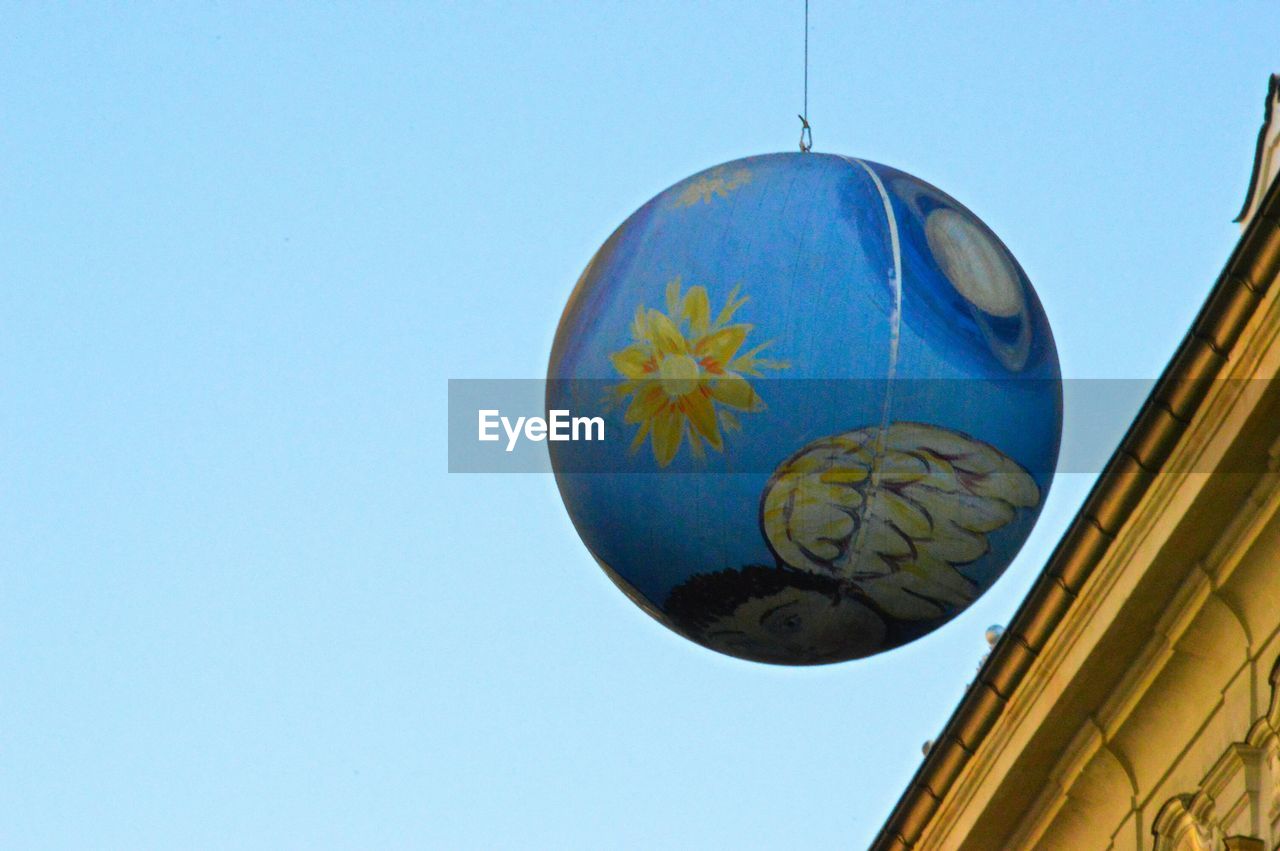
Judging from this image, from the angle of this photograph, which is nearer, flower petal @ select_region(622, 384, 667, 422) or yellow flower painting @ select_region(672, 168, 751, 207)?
flower petal @ select_region(622, 384, 667, 422)

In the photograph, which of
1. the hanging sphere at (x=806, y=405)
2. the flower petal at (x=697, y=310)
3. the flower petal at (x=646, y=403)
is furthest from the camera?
the flower petal at (x=646, y=403)

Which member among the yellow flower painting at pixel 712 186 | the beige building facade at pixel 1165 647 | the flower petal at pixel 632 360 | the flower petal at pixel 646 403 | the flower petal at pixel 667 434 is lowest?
the beige building facade at pixel 1165 647

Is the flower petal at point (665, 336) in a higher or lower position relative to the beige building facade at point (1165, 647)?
higher

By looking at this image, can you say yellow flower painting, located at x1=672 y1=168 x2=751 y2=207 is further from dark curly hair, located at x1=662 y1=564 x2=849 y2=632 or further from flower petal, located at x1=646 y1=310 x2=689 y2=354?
dark curly hair, located at x1=662 y1=564 x2=849 y2=632

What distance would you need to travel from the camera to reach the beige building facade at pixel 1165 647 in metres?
12.9

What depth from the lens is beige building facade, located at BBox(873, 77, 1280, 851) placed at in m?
12.9

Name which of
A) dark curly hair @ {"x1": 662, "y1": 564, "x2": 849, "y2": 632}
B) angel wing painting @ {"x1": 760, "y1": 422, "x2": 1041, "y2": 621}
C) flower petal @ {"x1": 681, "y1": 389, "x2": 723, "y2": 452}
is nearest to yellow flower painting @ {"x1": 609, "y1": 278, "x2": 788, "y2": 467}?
flower petal @ {"x1": 681, "y1": 389, "x2": 723, "y2": 452}

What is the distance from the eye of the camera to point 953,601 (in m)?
13.1

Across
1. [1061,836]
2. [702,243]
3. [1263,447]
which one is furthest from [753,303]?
[1061,836]

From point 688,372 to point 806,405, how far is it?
0.55m

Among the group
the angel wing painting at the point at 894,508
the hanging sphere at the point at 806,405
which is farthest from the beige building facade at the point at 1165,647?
the angel wing painting at the point at 894,508

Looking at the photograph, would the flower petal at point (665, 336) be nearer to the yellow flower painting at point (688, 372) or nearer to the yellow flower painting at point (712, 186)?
the yellow flower painting at point (688, 372)

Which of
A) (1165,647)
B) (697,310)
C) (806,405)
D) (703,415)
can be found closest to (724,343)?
(697,310)

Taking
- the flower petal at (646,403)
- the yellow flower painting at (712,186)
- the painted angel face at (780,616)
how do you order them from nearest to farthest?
the flower petal at (646,403) → the painted angel face at (780,616) → the yellow flower painting at (712,186)
